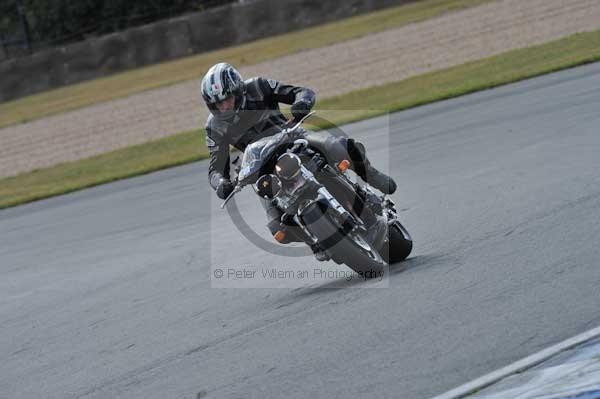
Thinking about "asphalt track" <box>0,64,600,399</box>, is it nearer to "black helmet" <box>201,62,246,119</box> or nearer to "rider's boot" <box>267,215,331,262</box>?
"rider's boot" <box>267,215,331,262</box>

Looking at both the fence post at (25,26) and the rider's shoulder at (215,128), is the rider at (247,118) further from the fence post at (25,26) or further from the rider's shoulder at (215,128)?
the fence post at (25,26)

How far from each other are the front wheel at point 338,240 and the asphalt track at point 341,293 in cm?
18

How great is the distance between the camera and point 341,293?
23.4ft

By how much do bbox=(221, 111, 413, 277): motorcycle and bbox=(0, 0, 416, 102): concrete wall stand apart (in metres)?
25.1

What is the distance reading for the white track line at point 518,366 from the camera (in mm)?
4660

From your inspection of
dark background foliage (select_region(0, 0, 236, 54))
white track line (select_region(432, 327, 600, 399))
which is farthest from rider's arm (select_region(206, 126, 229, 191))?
dark background foliage (select_region(0, 0, 236, 54))

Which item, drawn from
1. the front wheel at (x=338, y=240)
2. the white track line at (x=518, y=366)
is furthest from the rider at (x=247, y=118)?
the white track line at (x=518, y=366)

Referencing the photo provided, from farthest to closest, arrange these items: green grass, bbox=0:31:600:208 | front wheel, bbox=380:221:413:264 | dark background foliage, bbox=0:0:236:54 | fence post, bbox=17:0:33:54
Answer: dark background foliage, bbox=0:0:236:54 < fence post, bbox=17:0:33:54 < green grass, bbox=0:31:600:208 < front wheel, bbox=380:221:413:264

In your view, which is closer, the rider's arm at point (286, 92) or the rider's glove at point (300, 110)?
the rider's glove at point (300, 110)

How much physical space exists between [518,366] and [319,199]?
8.01 ft

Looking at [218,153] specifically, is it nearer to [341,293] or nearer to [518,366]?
[341,293]

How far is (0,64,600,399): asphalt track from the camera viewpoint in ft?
17.7

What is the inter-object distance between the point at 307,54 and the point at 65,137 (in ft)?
Result: 20.9

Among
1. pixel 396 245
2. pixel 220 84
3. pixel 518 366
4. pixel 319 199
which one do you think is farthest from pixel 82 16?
pixel 518 366
